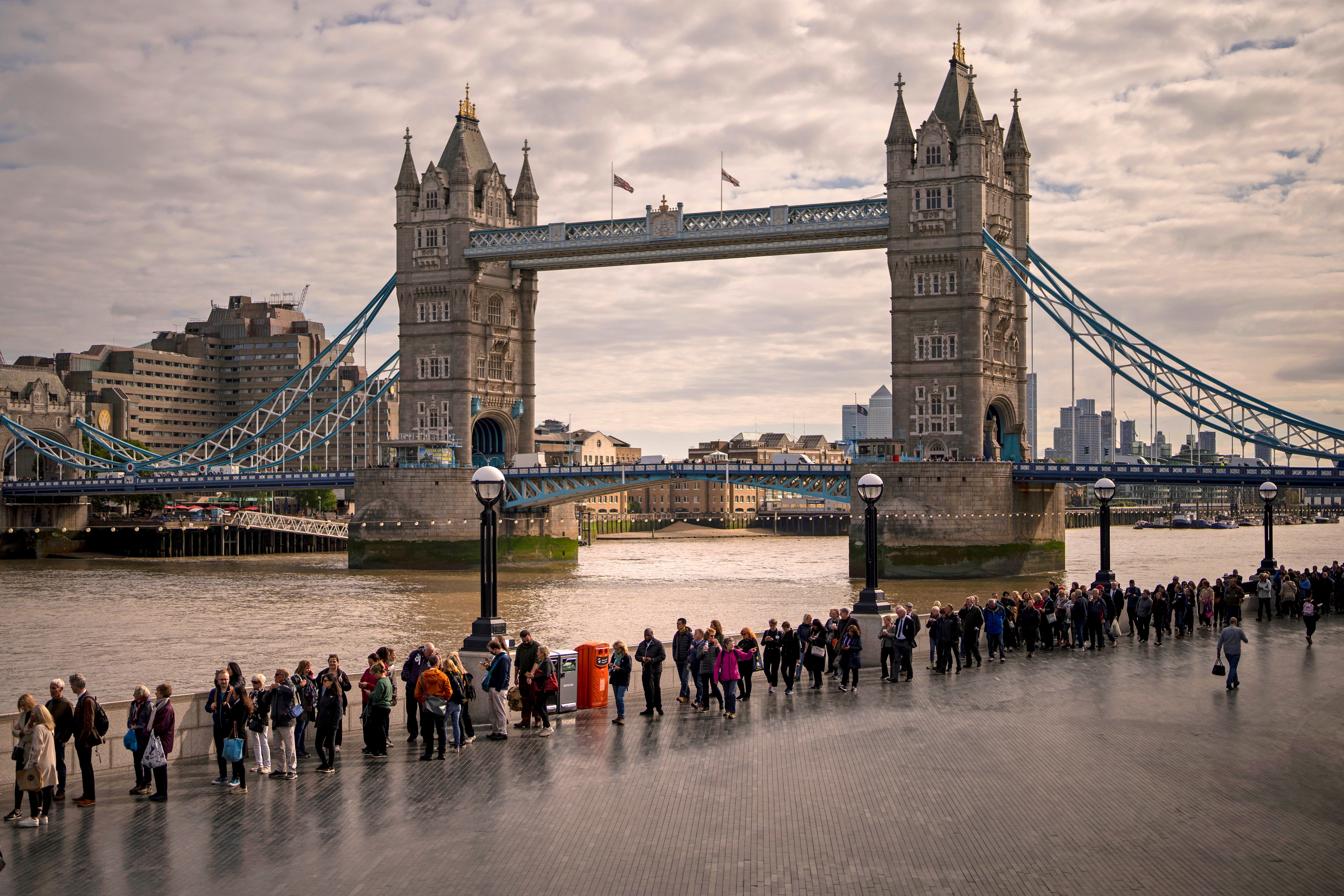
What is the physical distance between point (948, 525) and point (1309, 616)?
31.9m

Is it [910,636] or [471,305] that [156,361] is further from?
[910,636]

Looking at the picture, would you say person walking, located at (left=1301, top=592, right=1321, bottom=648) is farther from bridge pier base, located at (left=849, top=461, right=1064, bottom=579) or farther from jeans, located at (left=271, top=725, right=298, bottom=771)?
bridge pier base, located at (left=849, top=461, right=1064, bottom=579)

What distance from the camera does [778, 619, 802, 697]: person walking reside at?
67.1 ft

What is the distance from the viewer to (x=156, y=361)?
152875mm

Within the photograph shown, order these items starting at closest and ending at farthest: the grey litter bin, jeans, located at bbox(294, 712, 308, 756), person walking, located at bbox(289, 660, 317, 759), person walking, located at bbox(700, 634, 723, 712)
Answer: person walking, located at bbox(289, 660, 317, 759), jeans, located at bbox(294, 712, 308, 756), the grey litter bin, person walking, located at bbox(700, 634, 723, 712)

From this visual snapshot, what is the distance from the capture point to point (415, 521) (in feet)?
220

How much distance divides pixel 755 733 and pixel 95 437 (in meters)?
86.5

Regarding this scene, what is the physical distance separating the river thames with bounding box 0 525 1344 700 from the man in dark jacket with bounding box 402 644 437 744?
13050 mm

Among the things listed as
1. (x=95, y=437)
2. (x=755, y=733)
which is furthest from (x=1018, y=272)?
(x=95, y=437)

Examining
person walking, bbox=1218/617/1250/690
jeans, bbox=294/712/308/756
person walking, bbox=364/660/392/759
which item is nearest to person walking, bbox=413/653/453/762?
person walking, bbox=364/660/392/759

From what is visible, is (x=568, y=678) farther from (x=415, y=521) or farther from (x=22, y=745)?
(x=415, y=521)

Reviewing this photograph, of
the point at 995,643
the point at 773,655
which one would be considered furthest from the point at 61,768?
the point at 995,643

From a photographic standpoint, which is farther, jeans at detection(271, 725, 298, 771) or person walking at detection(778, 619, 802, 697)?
person walking at detection(778, 619, 802, 697)

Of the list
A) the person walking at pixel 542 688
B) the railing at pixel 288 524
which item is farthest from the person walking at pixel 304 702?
the railing at pixel 288 524
